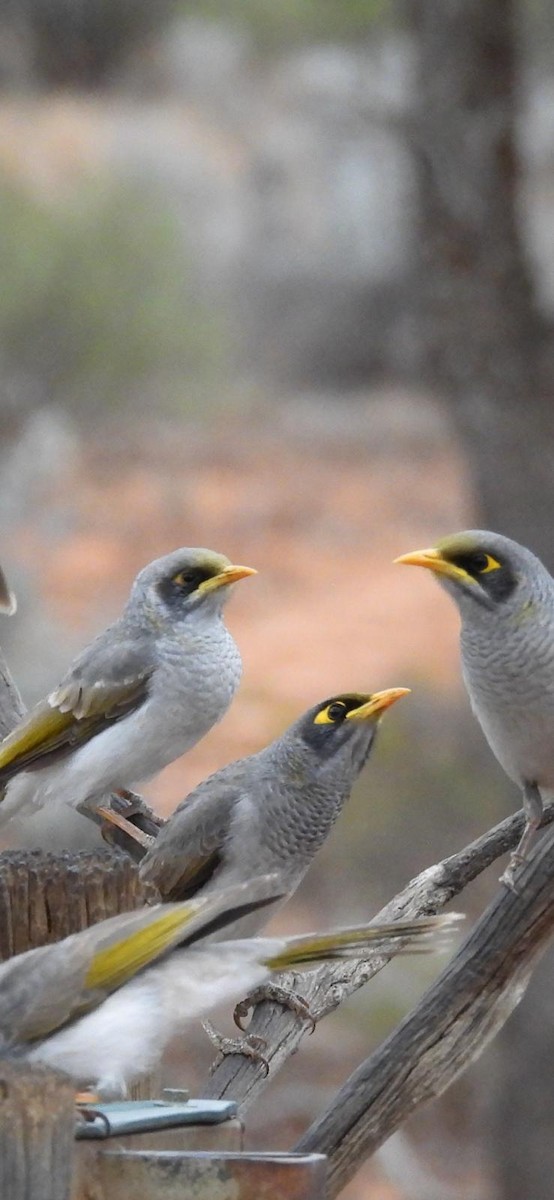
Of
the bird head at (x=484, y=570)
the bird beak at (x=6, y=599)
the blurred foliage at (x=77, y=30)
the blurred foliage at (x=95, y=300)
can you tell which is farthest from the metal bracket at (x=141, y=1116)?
the blurred foliage at (x=77, y=30)

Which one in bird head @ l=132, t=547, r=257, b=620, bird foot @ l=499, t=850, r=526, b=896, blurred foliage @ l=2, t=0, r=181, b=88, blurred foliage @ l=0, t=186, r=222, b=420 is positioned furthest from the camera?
blurred foliage @ l=2, t=0, r=181, b=88

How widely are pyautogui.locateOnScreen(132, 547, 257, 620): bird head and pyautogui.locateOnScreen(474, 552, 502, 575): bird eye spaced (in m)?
0.75

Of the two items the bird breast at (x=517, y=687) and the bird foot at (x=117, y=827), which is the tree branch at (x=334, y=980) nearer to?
the bird breast at (x=517, y=687)

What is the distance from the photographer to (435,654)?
18.7m

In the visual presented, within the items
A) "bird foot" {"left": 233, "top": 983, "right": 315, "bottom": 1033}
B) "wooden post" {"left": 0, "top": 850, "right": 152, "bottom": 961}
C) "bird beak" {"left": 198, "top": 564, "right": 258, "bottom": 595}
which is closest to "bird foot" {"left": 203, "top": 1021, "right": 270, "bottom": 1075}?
"bird foot" {"left": 233, "top": 983, "right": 315, "bottom": 1033}

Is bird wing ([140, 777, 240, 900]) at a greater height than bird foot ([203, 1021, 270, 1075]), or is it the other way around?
bird wing ([140, 777, 240, 900])

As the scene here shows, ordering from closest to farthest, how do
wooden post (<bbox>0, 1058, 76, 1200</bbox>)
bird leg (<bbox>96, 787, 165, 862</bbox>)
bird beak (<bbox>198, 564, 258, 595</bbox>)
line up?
wooden post (<bbox>0, 1058, 76, 1200</bbox>) → bird beak (<bbox>198, 564, 258, 595</bbox>) → bird leg (<bbox>96, 787, 165, 862</bbox>)

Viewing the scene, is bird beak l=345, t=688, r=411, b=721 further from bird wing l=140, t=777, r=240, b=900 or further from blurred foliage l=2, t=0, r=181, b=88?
blurred foliage l=2, t=0, r=181, b=88

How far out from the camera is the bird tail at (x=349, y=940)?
3.52 metres

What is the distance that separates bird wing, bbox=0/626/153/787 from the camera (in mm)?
4898

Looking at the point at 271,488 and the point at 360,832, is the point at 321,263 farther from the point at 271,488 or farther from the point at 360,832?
the point at 360,832

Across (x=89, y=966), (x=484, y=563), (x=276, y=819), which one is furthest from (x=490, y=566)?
(x=89, y=966)

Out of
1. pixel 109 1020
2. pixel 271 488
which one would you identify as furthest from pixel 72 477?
pixel 109 1020

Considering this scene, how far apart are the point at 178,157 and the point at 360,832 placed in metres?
17.1
